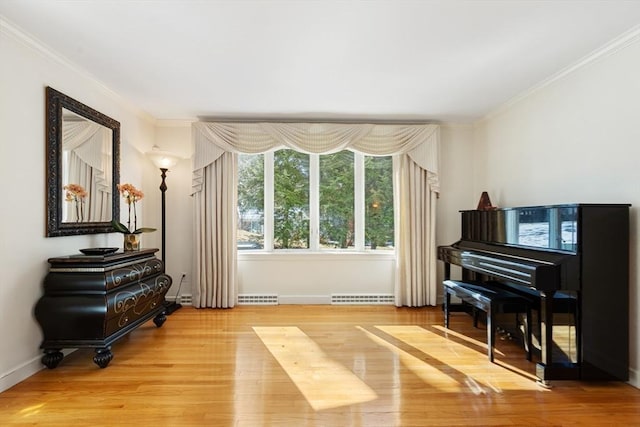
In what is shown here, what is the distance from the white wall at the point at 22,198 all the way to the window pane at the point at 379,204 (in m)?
3.36

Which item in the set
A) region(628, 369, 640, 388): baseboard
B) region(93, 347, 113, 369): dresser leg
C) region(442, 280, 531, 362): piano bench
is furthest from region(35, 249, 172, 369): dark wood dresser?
region(628, 369, 640, 388): baseboard

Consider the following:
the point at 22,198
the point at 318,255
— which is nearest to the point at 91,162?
the point at 22,198

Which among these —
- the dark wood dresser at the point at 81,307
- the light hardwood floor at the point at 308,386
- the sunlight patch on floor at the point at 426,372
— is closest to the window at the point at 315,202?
the light hardwood floor at the point at 308,386

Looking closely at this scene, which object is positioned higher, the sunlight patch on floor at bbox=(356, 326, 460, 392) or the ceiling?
the ceiling

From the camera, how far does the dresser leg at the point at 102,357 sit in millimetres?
2568

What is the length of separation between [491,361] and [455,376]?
0.46 meters

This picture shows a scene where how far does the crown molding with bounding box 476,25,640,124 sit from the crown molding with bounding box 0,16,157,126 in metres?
4.19

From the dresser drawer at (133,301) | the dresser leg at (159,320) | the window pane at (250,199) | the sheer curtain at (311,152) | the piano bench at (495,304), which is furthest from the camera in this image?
the window pane at (250,199)

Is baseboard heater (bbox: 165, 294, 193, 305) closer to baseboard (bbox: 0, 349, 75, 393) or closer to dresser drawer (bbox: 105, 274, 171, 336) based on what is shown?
dresser drawer (bbox: 105, 274, 171, 336)

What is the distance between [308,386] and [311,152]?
2.80m

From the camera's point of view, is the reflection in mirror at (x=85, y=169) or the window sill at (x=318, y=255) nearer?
the reflection in mirror at (x=85, y=169)

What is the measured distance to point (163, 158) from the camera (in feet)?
13.2

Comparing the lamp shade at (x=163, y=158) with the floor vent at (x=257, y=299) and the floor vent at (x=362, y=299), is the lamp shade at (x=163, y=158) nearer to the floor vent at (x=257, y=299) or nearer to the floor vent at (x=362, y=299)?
the floor vent at (x=257, y=299)

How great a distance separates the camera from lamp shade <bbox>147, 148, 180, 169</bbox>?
397 centimetres
